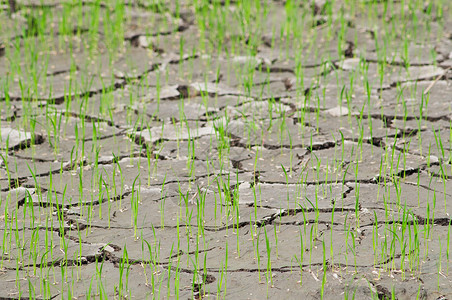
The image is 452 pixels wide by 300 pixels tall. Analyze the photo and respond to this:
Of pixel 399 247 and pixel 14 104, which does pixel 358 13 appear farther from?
pixel 399 247

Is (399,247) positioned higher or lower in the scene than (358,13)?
lower

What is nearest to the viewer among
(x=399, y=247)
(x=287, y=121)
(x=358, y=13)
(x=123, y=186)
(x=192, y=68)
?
(x=399, y=247)

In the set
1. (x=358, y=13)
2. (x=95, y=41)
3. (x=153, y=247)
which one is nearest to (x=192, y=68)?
(x=95, y=41)

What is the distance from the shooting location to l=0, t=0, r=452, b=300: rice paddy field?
106 inches

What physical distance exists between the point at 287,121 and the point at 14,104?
151cm

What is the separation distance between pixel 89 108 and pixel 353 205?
6.06 feet

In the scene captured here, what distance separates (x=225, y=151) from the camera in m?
3.86

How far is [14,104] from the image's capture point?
453cm

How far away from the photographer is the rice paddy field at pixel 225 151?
8.82ft

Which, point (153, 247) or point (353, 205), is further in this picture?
point (353, 205)

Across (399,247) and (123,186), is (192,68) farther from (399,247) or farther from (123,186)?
(399,247)

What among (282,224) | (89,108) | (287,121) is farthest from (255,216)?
(89,108)

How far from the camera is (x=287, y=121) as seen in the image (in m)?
4.22

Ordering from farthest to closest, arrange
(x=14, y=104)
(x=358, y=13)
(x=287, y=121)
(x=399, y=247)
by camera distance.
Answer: (x=358, y=13) → (x=14, y=104) → (x=287, y=121) → (x=399, y=247)
